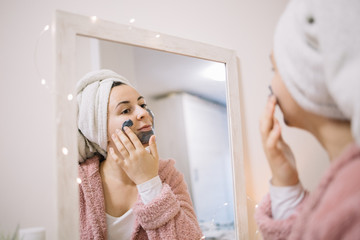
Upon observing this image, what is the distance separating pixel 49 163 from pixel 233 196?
583 millimetres

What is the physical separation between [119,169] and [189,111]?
0.97ft

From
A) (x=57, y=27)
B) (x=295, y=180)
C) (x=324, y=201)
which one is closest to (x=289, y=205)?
(x=295, y=180)

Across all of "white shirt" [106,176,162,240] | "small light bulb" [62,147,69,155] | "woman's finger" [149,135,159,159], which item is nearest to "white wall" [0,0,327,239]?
"small light bulb" [62,147,69,155]

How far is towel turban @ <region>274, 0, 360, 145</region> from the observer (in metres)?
0.51

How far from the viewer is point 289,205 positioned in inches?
29.1

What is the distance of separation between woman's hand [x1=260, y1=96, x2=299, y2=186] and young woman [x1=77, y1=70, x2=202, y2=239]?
11.2 inches

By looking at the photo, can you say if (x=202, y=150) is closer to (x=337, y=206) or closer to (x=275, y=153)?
(x=275, y=153)

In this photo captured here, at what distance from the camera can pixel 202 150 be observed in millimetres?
1036

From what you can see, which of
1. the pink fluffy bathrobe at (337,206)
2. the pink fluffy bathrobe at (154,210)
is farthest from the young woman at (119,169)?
the pink fluffy bathrobe at (337,206)

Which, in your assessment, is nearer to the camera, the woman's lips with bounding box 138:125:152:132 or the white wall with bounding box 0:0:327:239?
the white wall with bounding box 0:0:327:239

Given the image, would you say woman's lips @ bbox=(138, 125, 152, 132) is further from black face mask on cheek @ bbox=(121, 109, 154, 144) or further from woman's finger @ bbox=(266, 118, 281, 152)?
woman's finger @ bbox=(266, 118, 281, 152)

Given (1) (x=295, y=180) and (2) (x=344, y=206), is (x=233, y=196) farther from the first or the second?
(2) (x=344, y=206)

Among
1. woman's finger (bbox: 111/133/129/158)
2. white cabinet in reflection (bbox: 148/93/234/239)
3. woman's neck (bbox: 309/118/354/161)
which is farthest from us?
white cabinet in reflection (bbox: 148/93/234/239)

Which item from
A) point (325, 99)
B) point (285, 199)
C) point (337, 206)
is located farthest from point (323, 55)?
point (285, 199)
